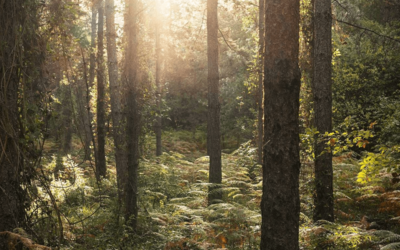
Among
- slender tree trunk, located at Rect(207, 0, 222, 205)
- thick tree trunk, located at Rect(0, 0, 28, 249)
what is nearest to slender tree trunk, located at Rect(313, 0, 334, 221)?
slender tree trunk, located at Rect(207, 0, 222, 205)

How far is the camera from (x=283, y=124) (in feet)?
12.8

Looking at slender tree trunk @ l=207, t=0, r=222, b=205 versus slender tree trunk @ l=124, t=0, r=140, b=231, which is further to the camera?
slender tree trunk @ l=207, t=0, r=222, b=205

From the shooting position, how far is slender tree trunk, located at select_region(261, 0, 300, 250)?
12.8ft

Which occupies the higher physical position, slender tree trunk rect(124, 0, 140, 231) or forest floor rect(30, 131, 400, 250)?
slender tree trunk rect(124, 0, 140, 231)

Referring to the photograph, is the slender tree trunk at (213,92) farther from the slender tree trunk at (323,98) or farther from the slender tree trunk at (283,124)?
the slender tree trunk at (283,124)

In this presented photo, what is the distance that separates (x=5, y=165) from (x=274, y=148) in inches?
117

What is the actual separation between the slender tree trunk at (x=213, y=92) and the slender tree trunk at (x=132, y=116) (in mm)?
3139

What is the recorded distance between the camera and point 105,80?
14312 mm

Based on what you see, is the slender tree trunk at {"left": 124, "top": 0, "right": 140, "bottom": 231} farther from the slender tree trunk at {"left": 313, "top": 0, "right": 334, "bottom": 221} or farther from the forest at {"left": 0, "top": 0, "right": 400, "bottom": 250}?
the slender tree trunk at {"left": 313, "top": 0, "right": 334, "bottom": 221}

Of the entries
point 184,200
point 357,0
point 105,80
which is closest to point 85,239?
point 184,200

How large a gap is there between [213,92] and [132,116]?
3.57 m

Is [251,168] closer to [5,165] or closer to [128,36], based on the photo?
[128,36]

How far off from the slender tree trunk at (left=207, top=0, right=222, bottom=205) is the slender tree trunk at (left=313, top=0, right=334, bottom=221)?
320 centimetres

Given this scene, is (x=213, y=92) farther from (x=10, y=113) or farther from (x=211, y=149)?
(x=10, y=113)
